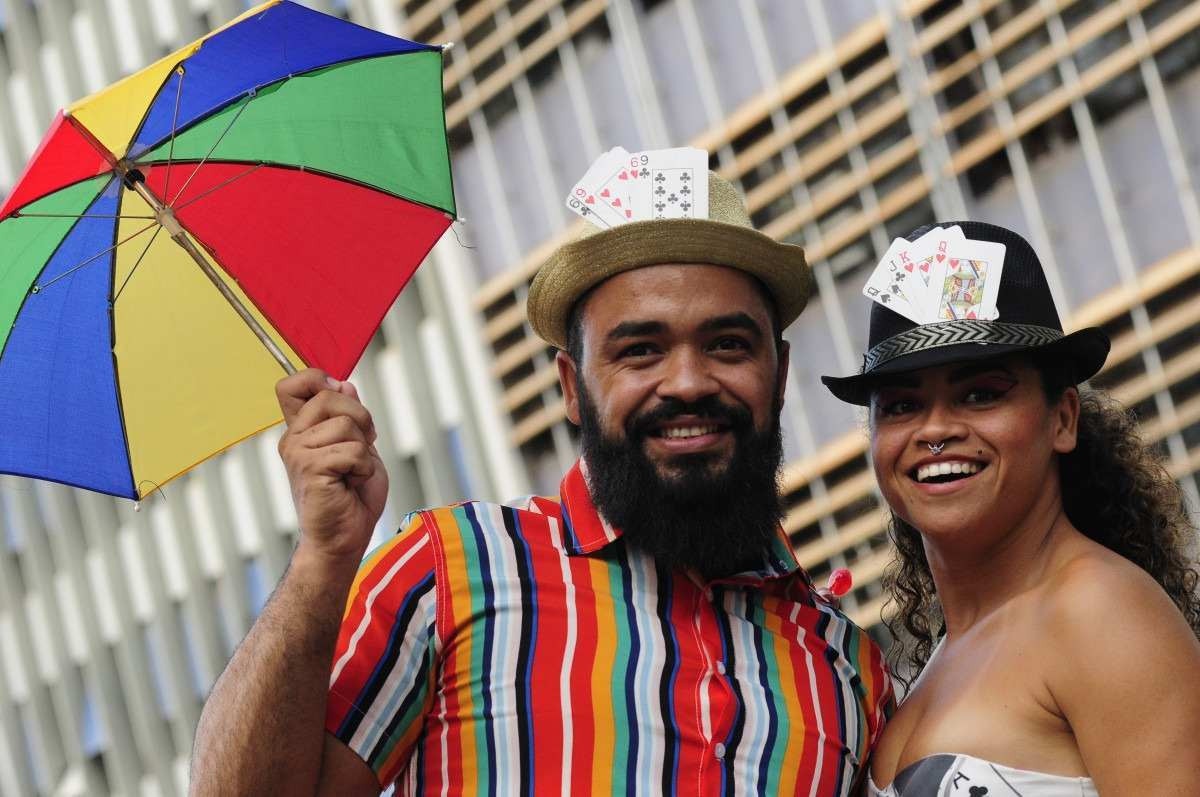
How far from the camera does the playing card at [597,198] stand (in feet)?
12.8

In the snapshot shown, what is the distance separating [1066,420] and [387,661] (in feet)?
4.68

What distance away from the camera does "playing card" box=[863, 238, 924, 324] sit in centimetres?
380

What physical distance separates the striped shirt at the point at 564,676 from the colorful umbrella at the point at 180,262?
463 mm

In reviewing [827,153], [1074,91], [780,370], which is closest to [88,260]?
[780,370]

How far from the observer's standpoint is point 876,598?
20609mm

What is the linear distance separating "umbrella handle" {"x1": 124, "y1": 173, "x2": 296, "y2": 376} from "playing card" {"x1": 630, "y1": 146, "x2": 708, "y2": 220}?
0.80 meters

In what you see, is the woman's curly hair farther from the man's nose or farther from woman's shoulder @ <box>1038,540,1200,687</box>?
the man's nose

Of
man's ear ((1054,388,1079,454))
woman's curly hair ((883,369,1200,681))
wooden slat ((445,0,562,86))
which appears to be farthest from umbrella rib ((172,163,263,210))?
wooden slat ((445,0,562,86))

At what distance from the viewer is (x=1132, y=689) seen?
3.32 metres

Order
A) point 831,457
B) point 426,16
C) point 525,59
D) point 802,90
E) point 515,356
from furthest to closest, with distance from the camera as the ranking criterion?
point 426,16 → point 525,59 → point 515,356 → point 802,90 → point 831,457

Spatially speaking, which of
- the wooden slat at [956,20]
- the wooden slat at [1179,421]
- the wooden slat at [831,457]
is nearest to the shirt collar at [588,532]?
the wooden slat at [1179,421]

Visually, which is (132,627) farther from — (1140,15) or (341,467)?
(341,467)

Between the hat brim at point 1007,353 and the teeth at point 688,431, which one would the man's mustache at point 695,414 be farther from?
the hat brim at point 1007,353

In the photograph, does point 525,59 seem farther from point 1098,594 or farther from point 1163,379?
point 1098,594
